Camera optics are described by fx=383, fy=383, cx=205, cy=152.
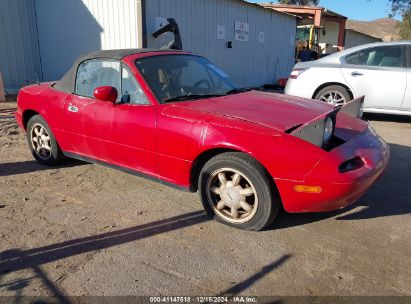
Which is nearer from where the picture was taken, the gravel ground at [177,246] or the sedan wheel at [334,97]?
the gravel ground at [177,246]

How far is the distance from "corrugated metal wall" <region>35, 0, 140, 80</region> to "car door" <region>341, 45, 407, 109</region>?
5.01 m

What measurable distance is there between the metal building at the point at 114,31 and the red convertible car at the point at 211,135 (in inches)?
210

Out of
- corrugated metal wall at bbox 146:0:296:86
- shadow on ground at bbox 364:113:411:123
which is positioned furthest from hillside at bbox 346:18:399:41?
shadow on ground at bbox 364:113:411:123

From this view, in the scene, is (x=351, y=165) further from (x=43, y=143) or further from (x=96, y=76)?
(x=43, y=143)

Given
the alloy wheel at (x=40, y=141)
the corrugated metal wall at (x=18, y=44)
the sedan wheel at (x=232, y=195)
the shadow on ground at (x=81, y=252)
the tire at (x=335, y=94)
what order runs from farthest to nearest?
the corrugated metal wall at (x=18, y=44)
the tire at (x=335, y=94)
the alloy wheel at (x=40, y=141)
the sedan wheel at (x=232, y=195)
the shadow on ground at (x=81, y=252)

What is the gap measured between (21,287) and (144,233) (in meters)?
1.01

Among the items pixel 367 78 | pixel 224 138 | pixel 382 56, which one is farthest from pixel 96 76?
pixel 382 56

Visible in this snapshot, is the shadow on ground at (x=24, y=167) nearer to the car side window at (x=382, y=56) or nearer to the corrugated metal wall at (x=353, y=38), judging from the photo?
the car side window at (x=382, y=56)

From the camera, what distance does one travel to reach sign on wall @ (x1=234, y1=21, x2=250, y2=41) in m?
12.5

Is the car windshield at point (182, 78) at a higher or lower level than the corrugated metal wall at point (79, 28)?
lower

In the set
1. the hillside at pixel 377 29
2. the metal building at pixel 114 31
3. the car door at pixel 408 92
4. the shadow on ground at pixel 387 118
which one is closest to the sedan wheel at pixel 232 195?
the car door at pixel 408 92

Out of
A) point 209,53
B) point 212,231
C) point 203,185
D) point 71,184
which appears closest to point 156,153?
point 203,185

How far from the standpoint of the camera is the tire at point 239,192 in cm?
301

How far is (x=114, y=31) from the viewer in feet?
32.0
